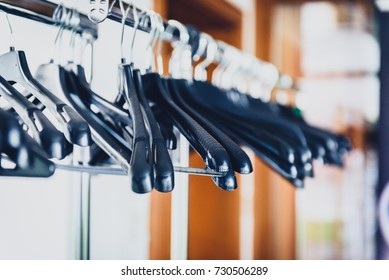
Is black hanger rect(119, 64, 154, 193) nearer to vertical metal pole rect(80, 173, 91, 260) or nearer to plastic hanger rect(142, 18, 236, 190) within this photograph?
plastic hanger rect(142, 18, 236, 190)

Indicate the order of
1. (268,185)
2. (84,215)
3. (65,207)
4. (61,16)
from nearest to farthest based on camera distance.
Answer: (61,16) → (84,215) → (65,207) → (268,185)

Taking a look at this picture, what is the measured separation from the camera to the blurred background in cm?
92

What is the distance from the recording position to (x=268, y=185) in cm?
181

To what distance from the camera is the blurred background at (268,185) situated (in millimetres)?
915

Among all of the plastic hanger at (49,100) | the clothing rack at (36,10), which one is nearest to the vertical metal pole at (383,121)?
the clothing rack at (36,10)

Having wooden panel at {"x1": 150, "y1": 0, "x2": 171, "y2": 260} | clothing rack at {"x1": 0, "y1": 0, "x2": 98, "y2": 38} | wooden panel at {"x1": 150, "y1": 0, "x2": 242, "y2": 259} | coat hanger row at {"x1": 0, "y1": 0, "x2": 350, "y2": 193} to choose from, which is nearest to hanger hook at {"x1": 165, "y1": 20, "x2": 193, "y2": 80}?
coat hanger row at {"x1": 0, "y1": 0, "x2": 350, "y2": 193}

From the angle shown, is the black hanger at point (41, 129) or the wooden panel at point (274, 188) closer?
the black hanger at point (41, 129)

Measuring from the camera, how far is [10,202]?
844 mm

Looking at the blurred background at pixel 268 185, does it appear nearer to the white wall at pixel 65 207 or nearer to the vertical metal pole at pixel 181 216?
the white wall at pixel 65 207

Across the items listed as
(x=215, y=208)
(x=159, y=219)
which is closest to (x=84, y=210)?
(x=159, y=219)

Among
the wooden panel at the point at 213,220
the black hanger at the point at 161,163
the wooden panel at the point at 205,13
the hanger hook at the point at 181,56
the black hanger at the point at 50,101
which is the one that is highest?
the wooden panel at the point at 205,13

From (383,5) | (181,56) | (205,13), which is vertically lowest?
(181,56)

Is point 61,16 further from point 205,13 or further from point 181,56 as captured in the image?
point 205,13
